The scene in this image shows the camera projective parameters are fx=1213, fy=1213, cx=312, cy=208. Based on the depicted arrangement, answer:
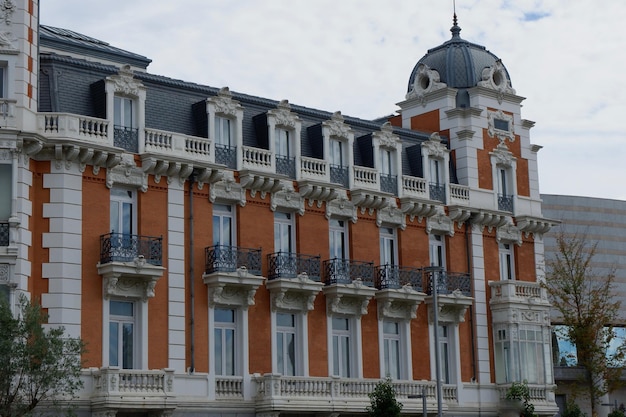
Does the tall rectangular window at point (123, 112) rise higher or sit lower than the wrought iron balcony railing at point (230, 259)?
higher

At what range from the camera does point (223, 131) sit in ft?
140

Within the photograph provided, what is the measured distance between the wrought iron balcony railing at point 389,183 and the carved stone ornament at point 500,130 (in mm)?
6269

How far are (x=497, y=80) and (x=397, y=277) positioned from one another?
11.6 metres

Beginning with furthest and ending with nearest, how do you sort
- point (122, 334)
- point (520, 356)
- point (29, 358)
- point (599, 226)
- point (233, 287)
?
point (599, 226) → point (520, 356) → point (233, 287) → point (122, 334) → point (29, 358)

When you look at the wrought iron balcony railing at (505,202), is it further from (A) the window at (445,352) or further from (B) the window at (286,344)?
(B) the window at (286,344)

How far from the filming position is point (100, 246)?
37.9 meters

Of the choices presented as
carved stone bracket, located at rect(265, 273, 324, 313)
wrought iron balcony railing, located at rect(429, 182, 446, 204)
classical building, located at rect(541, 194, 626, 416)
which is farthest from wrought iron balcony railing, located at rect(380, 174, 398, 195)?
classical building, located at rect(541, 194, 626, 416)

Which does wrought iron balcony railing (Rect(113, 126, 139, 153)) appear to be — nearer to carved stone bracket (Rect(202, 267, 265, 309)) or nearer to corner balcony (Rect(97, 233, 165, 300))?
corner balcony (Rect(97, 233, 165, 300))

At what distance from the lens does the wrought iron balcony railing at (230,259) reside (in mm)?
40594

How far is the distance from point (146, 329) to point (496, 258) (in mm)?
17944

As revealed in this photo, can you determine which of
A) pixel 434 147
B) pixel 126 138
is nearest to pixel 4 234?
pixel 126 138

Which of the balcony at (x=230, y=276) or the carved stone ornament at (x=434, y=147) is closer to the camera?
the balcony at (x=230, y=276)

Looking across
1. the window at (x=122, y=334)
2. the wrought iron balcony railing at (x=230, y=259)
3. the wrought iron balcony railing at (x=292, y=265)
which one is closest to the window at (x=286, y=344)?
the wrought iron balcony railing at (x=292, y=265)

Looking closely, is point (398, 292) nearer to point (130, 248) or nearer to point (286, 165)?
point (286, 165)
